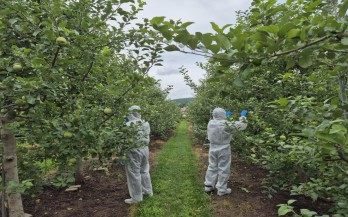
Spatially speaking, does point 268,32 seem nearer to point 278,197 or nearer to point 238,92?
point 278,197

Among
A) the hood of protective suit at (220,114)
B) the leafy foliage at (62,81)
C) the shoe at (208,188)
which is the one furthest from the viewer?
the shoe at (208,188)

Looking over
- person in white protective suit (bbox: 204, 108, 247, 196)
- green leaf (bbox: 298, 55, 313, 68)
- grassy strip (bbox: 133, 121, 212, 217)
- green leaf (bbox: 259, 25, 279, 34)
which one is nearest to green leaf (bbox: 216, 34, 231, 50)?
green leaf (bbox: 259, 25, 279, 34)

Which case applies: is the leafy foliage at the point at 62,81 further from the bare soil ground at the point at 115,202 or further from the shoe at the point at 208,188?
the shoe at the point at 208,188

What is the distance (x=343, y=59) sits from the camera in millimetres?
1298

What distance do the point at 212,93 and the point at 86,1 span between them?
619 cm

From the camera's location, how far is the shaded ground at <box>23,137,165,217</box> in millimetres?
4301

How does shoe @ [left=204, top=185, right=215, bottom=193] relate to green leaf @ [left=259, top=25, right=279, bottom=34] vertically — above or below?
below

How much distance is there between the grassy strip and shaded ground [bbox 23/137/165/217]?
468mm

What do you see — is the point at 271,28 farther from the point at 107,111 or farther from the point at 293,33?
the point at 107,111

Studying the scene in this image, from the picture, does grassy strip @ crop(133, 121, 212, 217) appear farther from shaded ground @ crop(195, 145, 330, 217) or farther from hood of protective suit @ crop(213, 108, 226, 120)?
hood of protective suit @ crop(213, 108, 226, 120)

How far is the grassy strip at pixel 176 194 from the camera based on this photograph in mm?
4523

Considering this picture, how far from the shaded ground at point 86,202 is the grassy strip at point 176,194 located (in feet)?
1.53

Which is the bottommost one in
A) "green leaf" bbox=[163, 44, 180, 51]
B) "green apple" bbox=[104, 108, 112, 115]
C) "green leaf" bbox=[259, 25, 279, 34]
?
"green apple" bbox=[104, 108, 112, 115]

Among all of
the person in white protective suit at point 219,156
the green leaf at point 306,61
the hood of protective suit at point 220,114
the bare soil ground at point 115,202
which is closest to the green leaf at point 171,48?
the green leaf at point 306,61
